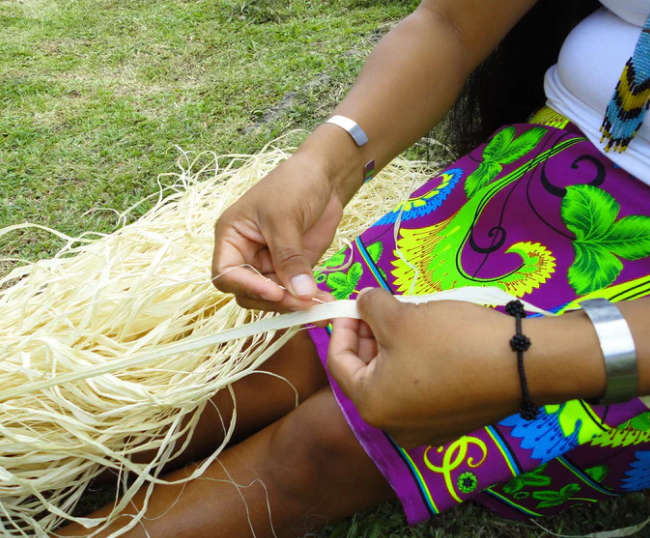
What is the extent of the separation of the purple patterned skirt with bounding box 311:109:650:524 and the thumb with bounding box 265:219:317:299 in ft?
0.70

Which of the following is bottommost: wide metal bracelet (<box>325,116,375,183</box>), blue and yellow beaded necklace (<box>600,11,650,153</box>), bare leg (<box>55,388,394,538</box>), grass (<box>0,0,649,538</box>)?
bare leg (<box>55,388,394,538</box>)

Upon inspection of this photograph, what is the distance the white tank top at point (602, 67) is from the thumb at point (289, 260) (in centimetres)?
56

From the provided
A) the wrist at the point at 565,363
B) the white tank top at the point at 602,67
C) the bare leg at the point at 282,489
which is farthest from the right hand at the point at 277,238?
the white tank top at the point at 602,67

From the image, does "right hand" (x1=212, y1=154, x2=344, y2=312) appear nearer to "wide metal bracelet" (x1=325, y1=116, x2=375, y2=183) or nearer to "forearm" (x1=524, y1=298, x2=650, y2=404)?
"wide metal bracelet" (x1=325, y1=116, x2=375, y2=183)

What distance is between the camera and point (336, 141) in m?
1.01

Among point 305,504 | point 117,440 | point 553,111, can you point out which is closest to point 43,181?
point 117,440

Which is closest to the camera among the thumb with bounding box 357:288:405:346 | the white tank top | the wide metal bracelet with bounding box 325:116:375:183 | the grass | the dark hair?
the thumb with bounding box 357:288:405:346

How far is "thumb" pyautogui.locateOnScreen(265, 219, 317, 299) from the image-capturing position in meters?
0.85

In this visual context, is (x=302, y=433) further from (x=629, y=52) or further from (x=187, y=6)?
(x=187, y=6)

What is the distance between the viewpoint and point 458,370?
2.26 feet

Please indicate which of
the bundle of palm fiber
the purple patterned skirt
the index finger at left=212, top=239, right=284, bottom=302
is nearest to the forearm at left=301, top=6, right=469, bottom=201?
the purple patterned skirt

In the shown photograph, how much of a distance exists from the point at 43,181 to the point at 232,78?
103 cm

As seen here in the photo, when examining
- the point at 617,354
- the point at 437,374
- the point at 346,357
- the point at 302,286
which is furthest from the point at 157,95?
the point at 617,354

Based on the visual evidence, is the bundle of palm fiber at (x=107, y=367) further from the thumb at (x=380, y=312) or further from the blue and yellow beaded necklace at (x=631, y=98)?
the blue and yellow beaded necklace at (x=631, y=98)
